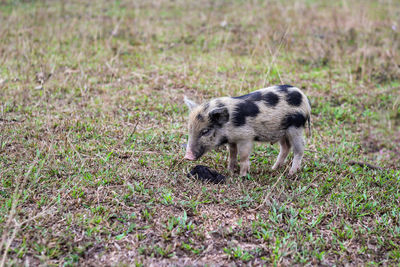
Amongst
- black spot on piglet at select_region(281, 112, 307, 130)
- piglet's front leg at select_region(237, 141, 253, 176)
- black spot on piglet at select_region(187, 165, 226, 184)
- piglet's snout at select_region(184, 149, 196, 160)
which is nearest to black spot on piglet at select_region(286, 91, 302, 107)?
black spot on piglet at select_region(281, 112, 307, 130)

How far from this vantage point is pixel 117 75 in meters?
7.88

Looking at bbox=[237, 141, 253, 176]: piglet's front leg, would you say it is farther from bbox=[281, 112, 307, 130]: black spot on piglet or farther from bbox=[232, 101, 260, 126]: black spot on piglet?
bbox=[281, 112, 307, 130]: black spot on piglet

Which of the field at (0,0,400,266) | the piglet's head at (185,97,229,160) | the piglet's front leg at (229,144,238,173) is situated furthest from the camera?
the piglet's front leg at (229,144,238,173)

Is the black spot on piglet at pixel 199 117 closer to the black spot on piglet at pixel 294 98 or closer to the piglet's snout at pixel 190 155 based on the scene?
the piglet's snout at pixel 190 155

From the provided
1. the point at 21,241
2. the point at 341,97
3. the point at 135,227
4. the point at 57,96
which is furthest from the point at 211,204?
the point at 341,97

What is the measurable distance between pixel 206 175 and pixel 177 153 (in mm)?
826

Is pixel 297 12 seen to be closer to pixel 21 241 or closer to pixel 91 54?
pixel 91 54

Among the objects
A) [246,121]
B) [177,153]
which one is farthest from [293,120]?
[177,153]

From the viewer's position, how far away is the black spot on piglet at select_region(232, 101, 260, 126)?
458cm

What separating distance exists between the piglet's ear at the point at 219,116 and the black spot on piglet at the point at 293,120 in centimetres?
75

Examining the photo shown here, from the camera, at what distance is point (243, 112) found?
15.1 feet

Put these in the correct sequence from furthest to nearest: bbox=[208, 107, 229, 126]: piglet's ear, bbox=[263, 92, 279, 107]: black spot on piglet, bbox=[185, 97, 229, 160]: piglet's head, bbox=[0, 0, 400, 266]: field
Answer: bbox=[263, 92, 279, 107]: black spot on piglet → bbox=[185, 97, 229, 160]: piglet's head → bbox=[208, 107, 229, 126]: piglet's ear → bbox=[0, 0, 400, 266]: field

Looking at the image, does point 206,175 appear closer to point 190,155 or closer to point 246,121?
point 190,155

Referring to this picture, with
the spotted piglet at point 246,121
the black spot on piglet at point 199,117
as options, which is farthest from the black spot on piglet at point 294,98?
the black spot on piglet at point 199,117
